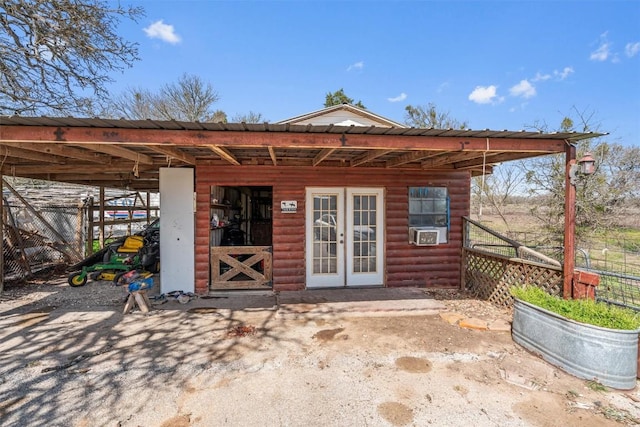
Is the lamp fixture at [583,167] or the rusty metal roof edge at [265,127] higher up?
the rusty metal roof edge at [265,127]

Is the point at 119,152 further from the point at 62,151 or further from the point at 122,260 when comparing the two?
the point at 122,260

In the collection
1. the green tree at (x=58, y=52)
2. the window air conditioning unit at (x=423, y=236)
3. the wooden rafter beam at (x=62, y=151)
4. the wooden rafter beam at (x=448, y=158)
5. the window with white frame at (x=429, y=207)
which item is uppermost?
the green tree at (x=58, y=52)

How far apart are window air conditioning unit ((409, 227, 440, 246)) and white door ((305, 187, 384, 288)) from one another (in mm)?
555

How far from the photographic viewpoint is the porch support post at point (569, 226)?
133 inches

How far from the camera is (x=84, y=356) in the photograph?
296cm

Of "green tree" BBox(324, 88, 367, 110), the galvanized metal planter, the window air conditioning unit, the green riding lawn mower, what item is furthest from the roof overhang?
"green tree" BBox(324, 88, 367, 110)

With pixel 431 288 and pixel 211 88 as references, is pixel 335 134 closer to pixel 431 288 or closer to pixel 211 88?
pixel 431 288

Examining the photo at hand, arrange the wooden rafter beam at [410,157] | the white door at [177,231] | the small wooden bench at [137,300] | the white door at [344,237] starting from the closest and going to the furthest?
1. the wooden rafter beam at [410,157]
2. the small wooden bench at [137,300]
3. the white door at [177,231]
4. the white door at [344,237]

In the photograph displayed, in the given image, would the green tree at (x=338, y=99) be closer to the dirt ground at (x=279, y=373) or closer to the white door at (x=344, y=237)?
the white door at (x=344, y=237)

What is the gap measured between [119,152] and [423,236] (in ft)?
15.9

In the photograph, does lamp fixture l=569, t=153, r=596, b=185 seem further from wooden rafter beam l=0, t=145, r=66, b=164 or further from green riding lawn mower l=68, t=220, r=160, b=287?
A: green riding lawn mower l=68, t=220, r=160, b=287

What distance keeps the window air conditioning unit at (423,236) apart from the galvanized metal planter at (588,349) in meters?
2.36

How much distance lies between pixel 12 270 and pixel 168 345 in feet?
16.9

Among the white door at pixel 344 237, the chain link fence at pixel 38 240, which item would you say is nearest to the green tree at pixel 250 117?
the chain link fence at pixel 38 240
